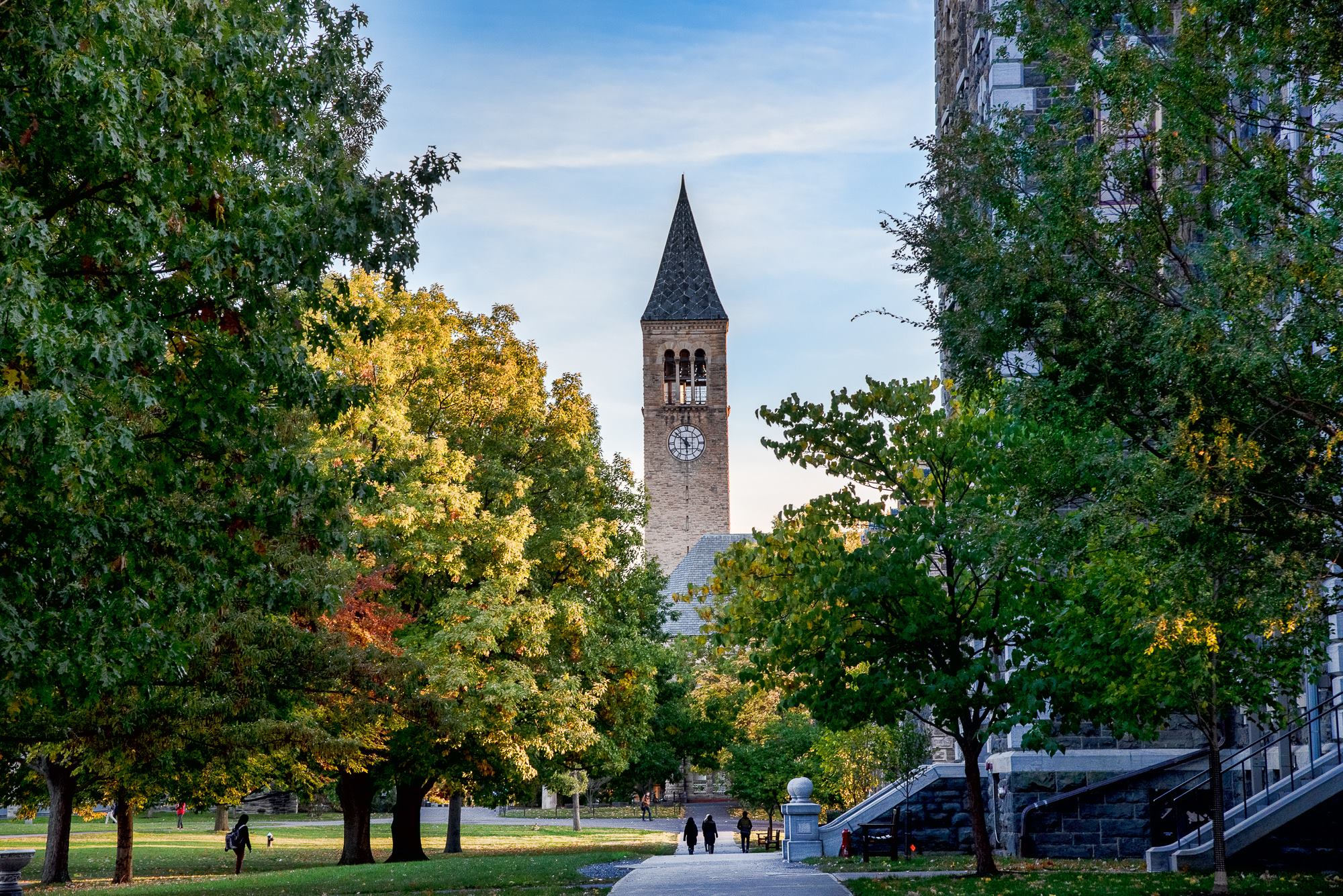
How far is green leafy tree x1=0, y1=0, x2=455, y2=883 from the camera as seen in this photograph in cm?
1068

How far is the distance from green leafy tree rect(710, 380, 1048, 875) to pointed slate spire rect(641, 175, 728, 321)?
71971mm

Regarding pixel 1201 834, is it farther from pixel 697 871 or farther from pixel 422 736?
pixel 422 736

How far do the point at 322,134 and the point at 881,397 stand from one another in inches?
373

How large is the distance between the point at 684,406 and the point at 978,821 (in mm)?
70888

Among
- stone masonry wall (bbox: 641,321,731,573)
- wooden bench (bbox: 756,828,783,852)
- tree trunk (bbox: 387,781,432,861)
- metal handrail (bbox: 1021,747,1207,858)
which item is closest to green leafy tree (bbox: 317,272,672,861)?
tree trunk (bbox: 387,781,432,861)

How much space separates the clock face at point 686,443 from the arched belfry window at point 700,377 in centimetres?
263

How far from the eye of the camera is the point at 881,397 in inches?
830

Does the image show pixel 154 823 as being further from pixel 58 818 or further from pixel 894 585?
pixel 894 585

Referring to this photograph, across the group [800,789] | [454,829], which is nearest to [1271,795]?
[800,789]

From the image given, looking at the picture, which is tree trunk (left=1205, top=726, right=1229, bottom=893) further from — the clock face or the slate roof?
the clock face

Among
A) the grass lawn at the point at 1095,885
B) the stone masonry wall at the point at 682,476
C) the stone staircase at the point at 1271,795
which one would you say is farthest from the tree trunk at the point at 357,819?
the stone masonry wall at the point at 682,476

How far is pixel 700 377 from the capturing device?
92.6 metres

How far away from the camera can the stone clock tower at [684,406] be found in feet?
293

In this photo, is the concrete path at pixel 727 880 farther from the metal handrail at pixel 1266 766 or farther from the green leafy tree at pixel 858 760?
the green leafy tree at pixel 858 760
